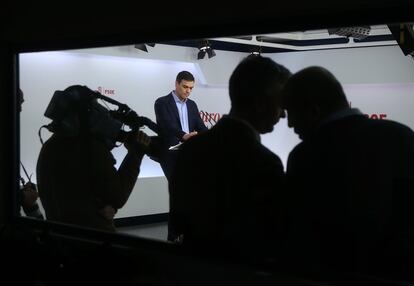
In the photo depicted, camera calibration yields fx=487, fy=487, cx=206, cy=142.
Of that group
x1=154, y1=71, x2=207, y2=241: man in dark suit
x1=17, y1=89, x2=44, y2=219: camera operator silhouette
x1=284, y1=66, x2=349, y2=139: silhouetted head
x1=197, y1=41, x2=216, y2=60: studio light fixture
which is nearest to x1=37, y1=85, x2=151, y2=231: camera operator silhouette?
x1=154, y1=71, x2=207, y2=241: man in dark suit

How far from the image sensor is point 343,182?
61.4 inches

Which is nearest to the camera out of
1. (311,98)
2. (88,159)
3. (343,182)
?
(343,182)

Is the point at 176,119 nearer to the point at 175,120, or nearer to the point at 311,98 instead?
the point at 175,120

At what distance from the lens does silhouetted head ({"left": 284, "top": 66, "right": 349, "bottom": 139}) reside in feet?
5.36

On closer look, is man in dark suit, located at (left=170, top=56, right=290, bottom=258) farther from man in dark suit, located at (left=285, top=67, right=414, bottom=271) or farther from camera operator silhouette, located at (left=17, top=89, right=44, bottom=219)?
camera operator silhouette, located at (left=17, top=89, right=44, bottom=219)

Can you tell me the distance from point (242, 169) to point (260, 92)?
288 mm

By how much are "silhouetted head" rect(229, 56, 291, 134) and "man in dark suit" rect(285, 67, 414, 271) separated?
0.06 metres

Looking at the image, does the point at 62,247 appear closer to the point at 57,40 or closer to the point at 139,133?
the point at 139,133

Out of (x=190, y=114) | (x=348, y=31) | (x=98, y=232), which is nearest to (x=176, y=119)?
(x=190, y=114)

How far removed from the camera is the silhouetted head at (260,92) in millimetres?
1757

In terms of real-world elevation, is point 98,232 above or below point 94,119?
below

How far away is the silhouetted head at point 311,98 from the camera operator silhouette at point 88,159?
82 cm

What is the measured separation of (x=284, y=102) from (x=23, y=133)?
73.0 inches

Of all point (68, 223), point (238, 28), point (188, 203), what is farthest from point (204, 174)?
point (68, 223)
